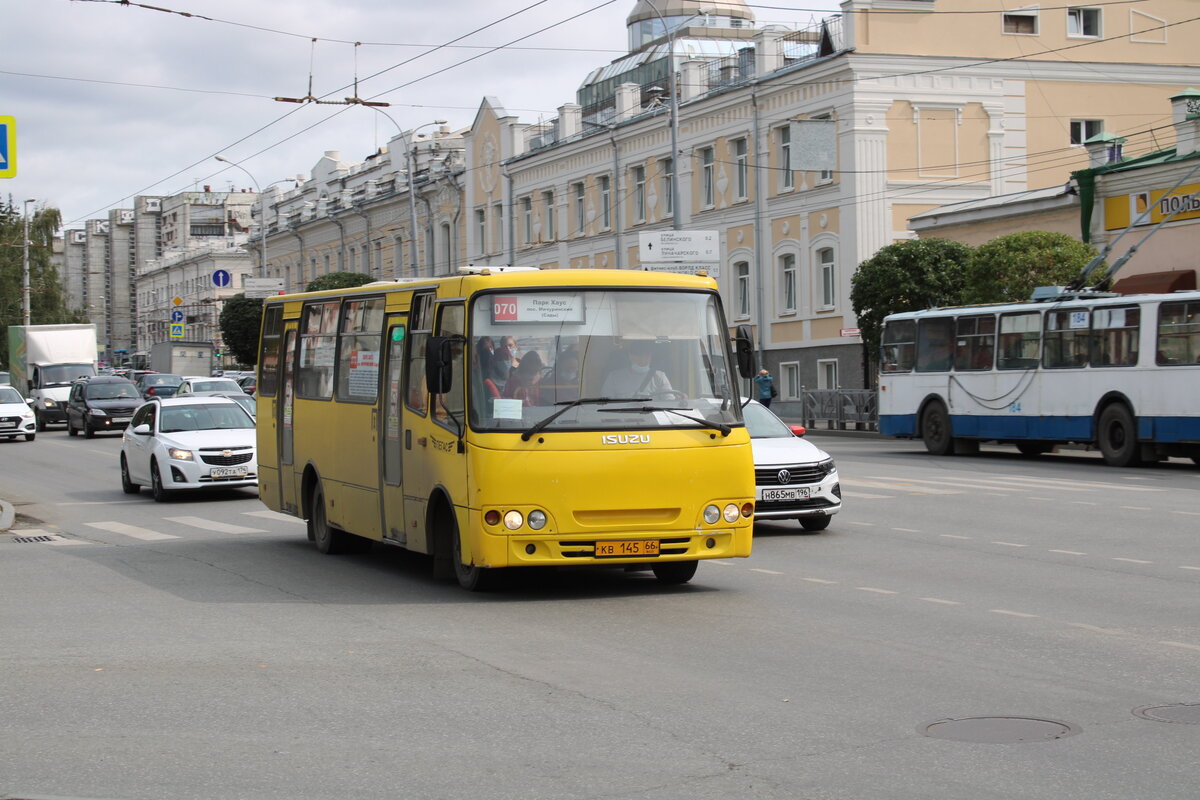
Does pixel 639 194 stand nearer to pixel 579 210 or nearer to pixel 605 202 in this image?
pixel 605 202

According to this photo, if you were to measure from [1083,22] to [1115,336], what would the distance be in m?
26.0

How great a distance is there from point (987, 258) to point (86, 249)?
557ft

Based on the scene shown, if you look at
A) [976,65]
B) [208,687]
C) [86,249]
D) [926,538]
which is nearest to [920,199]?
[976,65]

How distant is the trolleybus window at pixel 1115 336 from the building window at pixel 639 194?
3112 centimetres

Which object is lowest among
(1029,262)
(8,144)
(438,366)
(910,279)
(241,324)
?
(438,366)

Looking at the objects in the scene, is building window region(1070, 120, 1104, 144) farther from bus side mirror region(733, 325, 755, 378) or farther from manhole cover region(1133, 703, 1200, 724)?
manhole cover region(1133, 703, 1200, 724)

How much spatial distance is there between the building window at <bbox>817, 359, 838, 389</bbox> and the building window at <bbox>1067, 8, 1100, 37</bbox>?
1306 cm

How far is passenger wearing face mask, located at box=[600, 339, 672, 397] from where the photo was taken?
1188 cm

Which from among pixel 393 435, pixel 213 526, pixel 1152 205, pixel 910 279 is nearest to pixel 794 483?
pixel 393 435

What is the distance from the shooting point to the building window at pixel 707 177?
5438 cm

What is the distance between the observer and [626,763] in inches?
268

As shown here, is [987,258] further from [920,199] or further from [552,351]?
[552,351]

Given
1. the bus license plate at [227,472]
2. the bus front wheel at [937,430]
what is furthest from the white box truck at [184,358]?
the bus license plate at [227,472]

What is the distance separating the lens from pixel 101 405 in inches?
1831
